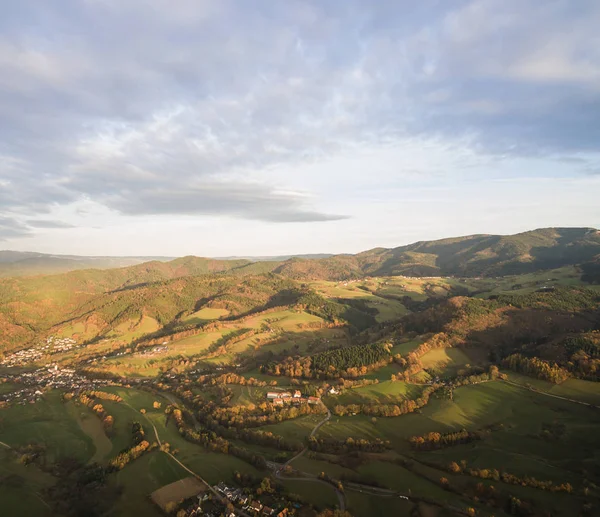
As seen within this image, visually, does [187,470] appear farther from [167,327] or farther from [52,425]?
[167,327]

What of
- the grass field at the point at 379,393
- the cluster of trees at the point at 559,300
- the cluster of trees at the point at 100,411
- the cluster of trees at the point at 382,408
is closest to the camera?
the cluster of trees at the point at 100,411

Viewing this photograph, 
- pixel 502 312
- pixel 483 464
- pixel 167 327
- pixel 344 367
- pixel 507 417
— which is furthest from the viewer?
pixel 167 327

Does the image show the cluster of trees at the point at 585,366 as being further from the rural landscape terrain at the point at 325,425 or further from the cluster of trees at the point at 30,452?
the cluster of trees at the point at 30,452

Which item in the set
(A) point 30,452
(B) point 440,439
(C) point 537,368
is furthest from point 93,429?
(C) point 537,368

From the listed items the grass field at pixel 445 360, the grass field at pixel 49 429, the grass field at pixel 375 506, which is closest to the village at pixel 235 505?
the grass field at pixel 375 506

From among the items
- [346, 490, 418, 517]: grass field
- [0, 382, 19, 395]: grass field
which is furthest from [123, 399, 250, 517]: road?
[0, 382, 19, 395]: grass field

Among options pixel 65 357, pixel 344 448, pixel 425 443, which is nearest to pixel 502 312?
pixel 425 443

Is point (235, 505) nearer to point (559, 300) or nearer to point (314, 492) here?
point (314, 492)
